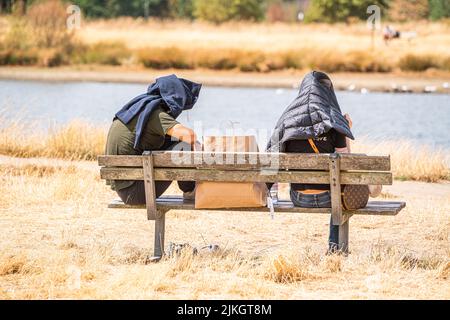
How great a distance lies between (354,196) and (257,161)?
2.19 ft

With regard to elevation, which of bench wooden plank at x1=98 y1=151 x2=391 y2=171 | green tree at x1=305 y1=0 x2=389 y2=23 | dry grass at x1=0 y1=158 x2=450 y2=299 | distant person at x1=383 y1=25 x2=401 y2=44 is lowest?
dry grass at x1=0 y1=158 x2=450 y2=299

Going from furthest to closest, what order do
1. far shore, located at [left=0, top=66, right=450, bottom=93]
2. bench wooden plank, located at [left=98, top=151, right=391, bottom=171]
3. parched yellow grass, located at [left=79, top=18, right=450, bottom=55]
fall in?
parched yellow grass, located at [left=79, top=18, right=450, bottom=55], far shore, located at [left=0, top=66, right=450, bottom=93], bench wooden plank, located at [left=98, top=151, right=391, bottom=171]

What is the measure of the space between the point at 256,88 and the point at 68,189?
26.1 metres

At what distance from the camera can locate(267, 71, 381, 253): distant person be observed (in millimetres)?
6879

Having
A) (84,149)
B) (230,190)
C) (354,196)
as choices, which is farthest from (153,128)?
(84,149)

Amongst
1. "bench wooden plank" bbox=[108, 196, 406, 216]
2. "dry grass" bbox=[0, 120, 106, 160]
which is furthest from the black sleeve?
"dry grass" bbox=[0, 120, 106, 160]

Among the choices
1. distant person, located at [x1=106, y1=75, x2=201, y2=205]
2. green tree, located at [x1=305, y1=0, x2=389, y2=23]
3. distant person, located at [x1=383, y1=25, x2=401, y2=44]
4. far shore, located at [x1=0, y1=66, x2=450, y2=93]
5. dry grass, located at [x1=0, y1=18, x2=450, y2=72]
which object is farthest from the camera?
green tree, located at [x1=305, y1=0, x2=389, y2=23]

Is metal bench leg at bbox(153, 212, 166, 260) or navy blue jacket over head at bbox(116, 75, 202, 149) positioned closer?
navy blue jacket over head at bbox(116, 75, 202, 149)

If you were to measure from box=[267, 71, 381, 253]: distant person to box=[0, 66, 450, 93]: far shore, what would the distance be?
26741mm

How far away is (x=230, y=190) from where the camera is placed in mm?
6926

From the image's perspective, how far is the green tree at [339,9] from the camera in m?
60.6

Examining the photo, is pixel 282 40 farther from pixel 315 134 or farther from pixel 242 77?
pixel 315 134

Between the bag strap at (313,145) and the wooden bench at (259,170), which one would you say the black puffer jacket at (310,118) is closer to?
the bag strap at (313,145)

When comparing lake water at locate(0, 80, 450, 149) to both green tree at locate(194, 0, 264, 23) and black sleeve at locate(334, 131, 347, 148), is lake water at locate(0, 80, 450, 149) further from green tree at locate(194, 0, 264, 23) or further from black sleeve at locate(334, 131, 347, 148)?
green tree at locate(194, 0, 264, 23)
